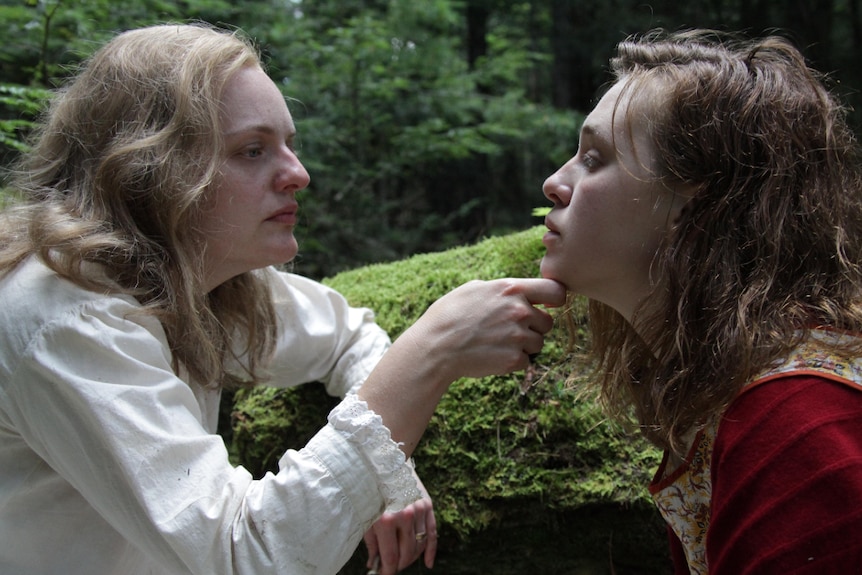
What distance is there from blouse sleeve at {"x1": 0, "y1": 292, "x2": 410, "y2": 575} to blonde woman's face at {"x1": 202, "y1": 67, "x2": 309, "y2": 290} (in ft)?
1.32

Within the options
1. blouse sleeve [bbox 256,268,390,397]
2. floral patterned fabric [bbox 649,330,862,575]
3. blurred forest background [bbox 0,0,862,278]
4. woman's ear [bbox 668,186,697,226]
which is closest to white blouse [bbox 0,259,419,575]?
floral patterned fabric [bbox 649,330,862,575]

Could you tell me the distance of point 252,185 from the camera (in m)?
1.91

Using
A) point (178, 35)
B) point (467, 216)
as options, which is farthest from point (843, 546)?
point (467, 216)

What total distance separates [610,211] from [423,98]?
19.0 ft

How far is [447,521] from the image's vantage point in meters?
2.20

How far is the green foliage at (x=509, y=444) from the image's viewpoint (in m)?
→ 2.17

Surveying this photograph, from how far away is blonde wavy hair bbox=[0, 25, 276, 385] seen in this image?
172 cm

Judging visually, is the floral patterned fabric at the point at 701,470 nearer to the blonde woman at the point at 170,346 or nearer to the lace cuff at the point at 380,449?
the blonde woman at the point at 170,346

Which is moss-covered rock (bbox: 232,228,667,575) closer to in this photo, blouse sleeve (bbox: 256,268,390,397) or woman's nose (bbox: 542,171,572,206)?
blouse sleeve (bbox: 256,268,390,397)

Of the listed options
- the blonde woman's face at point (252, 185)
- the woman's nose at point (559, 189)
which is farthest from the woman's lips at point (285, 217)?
the woman's nose at point (559, 189)

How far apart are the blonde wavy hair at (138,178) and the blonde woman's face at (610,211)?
951 millimetres

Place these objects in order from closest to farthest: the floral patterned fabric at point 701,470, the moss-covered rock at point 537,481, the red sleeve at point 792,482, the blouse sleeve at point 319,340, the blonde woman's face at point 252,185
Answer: the red sleeve at point 792,482
the floral patterned fabric at point 701,470
the blonde woman's face at point 252,185
the moss-covered rock at point 537,481
the blouse sleeve at point 319,340

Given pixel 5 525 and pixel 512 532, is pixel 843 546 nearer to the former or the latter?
pixel 512 532

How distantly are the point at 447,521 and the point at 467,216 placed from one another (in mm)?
6110
